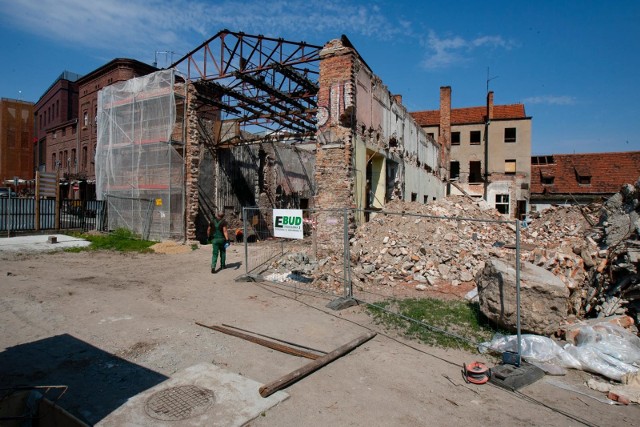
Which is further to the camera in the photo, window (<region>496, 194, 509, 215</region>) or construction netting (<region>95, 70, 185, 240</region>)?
window (<region>496, 194, 509, 215</region>)

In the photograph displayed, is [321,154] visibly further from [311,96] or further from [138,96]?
[138,96]

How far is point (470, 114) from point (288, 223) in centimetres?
3541

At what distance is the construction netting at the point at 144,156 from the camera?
54.9 feet

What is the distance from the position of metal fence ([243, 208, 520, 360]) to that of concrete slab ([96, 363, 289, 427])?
335cm

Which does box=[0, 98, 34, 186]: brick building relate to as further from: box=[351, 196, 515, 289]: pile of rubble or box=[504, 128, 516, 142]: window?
box=[504, 128, 516, 142]: window

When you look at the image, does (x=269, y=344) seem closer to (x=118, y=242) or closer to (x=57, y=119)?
(x=118, y=242)

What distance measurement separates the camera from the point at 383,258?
1005cm

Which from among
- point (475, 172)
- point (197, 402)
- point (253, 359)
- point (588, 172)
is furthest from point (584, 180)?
point (197, 402)

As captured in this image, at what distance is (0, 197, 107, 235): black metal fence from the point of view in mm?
16328

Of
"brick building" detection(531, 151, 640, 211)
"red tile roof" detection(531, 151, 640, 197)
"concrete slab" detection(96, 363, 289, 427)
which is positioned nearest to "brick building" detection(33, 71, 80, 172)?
"concrete slab" detection(96, 363, 289, 427)

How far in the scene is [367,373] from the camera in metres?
4.66

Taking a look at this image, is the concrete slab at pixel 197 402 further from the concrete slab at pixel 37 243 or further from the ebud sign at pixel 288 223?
the concrete slab at pixel 37 243

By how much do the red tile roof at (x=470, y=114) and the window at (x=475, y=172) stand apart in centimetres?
424

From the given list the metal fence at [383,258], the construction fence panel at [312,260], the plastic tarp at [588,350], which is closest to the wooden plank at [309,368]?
the metal fence at [383,258]
